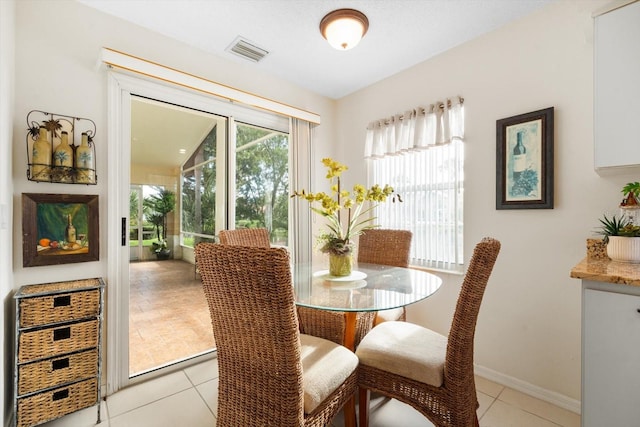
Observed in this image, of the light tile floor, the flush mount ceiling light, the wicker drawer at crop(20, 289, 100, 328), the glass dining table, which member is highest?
the flush mount ceiling light

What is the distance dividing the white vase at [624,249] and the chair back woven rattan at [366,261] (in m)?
1.19

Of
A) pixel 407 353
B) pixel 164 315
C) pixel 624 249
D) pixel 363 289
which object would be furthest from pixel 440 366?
pixel 164 315

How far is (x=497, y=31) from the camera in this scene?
2209mm

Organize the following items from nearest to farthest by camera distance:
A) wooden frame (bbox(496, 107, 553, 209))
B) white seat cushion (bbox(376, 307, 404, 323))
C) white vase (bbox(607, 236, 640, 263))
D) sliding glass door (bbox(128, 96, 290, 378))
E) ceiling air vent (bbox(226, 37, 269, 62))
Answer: white vase (bbox(607, 236, 640, 263))
wooden frame (bbox(496, 107, 553, 209))
white seat cushion (bbox(376, 307, 404, 323))
sliding glass door (bbox(128, 96, 290, 378))
ceiling air vent (bbox(226, 37, 269, 62))

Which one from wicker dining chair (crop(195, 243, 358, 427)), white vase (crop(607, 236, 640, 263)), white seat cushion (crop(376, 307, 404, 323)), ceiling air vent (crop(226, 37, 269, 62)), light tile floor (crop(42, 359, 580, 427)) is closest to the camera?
wicker dining chair (crop(195, 243, 358, 427))

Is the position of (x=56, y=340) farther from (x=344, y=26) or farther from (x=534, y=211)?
(x=534, y=211)

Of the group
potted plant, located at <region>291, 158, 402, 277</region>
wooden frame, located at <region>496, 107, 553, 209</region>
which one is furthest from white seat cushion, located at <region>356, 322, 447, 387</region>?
wooden frame, located at <region>496, 107, 553, 209</region>

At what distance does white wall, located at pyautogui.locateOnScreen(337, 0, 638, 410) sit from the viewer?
6.01 feet

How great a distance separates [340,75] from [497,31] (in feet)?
4.51

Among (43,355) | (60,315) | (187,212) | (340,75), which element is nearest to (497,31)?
(340,75)

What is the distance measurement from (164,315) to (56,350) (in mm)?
938

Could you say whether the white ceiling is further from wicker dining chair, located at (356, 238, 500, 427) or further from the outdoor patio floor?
the outdoor patio floor

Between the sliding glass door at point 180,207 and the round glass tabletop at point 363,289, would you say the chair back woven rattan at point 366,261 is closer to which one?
the round glass tabletop at point 363,289

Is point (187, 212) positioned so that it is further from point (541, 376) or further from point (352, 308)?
point (541, 376)
